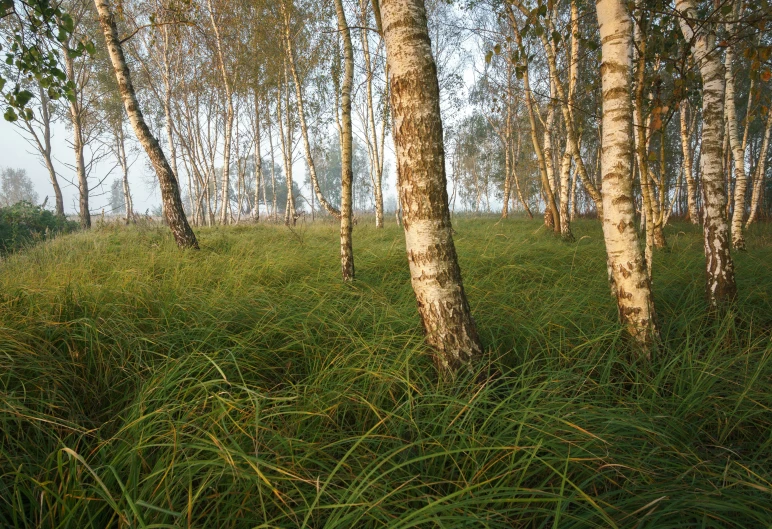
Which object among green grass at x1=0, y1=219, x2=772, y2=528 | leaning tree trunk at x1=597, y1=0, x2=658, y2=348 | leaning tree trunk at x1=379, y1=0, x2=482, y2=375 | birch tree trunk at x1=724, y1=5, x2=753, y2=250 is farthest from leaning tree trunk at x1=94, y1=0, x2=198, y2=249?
birch tree trunk at x1=724, y1=5, x2=753, y2=250

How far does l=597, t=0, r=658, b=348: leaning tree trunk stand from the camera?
2.54m

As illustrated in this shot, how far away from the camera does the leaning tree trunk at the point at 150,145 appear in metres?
5.68

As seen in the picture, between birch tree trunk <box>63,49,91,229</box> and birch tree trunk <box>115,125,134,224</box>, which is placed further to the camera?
birch tree trunk <box>115,125,134,224</box>

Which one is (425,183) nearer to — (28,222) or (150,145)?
(150,145)

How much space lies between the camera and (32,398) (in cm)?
181

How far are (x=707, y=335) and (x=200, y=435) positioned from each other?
3.82m

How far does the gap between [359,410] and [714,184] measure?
4.15 meters

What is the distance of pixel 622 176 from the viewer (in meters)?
2.60

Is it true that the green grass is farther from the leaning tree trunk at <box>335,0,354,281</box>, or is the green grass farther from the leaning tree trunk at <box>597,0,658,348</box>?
the leaning tree trunk at <box>335,0,354,281</box>

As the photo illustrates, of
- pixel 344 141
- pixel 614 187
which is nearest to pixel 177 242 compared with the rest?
pixel 344 141

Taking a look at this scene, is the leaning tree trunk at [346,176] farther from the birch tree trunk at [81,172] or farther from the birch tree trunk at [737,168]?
the birch tree trunk at [81,172]

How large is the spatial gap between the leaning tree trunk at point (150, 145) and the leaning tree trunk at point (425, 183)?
5.13m

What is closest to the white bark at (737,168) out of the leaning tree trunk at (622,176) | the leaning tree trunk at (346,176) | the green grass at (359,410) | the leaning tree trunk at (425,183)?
the green grass at (359,410)

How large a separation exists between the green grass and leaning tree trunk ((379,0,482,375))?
218mm
